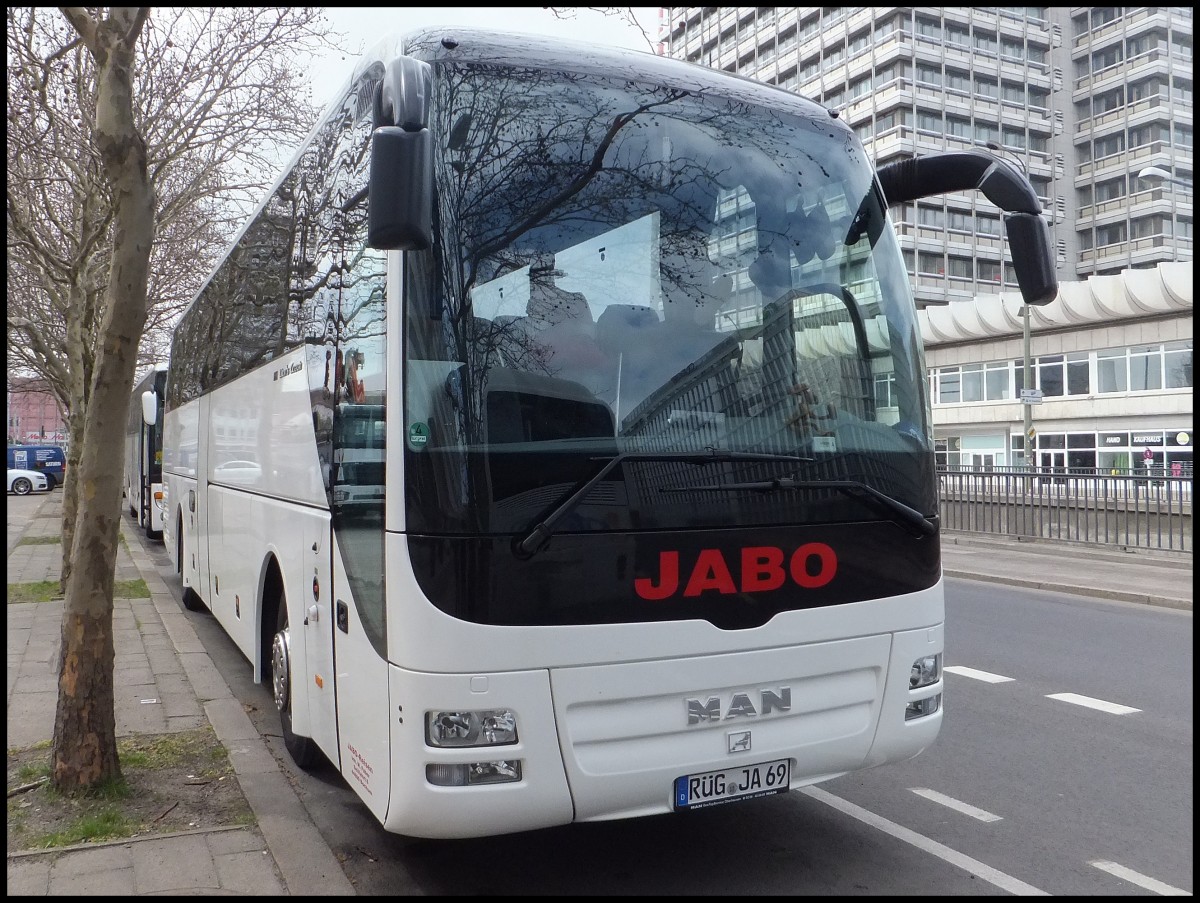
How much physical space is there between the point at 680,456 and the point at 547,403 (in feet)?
1.83

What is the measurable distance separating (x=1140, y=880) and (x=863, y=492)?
206 centimetres

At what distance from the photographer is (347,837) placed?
5133mm

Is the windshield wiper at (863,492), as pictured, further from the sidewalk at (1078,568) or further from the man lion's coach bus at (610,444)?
the sidewalk at (1078,568)

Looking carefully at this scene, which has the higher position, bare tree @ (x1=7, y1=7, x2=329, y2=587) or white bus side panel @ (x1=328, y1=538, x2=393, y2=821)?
bare tree @ (x1=7, y1=7, x2=329, y2=587)

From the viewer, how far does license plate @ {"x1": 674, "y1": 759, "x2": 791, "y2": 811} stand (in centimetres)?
416

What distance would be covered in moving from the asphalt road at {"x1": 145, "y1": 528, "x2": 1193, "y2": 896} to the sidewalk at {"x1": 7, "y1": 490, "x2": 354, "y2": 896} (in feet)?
0.69

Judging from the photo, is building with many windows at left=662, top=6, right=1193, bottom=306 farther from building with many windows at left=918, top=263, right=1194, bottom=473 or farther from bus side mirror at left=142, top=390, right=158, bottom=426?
bus side mirror at left=142, top=390, right=158, bottom=426

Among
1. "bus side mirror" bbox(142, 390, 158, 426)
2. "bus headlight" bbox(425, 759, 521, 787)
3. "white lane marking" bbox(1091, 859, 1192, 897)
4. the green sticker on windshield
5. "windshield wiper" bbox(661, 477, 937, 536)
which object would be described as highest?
"bus side mirror" bbox(142, 390, 158, 426)

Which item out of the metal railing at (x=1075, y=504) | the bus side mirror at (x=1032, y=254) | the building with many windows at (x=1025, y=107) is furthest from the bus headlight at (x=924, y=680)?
the building with many windows at (x=1025, y=107)

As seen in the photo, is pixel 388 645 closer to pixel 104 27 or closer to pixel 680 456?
pixel 680 456

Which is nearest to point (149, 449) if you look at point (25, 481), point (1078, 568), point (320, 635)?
point (1078, 568)

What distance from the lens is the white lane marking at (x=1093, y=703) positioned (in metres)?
7.59

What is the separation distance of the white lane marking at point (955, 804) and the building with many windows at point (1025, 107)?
224 ft

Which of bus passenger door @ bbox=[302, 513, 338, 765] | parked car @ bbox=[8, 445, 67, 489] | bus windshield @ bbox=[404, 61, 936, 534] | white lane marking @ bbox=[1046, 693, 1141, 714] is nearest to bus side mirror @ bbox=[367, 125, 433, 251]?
bus windshield @ bbox=[404, 61, 936, 534]
